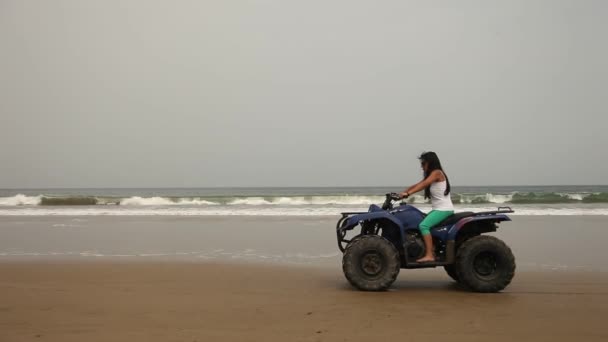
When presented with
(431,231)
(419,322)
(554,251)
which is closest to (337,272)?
(431,231)

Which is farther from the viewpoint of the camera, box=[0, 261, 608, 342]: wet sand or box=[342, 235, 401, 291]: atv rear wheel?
box=[342, 235, 401, 291]: atv rear wheel

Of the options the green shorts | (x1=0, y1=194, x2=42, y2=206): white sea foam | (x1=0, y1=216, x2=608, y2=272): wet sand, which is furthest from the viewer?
(x1=0, y1=194, x2=42, y2=206): white sea foam

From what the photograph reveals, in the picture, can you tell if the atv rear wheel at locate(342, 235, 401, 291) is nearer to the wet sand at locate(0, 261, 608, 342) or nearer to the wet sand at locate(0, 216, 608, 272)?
the wet sand at locate(0, 261, 608, 342)

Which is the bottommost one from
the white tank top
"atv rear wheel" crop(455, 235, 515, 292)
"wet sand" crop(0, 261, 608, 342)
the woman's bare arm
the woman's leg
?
"wet sand" crop(0, 261, 608, 342)

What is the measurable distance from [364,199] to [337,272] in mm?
25560

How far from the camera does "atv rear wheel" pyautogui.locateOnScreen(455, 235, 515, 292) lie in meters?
6.98

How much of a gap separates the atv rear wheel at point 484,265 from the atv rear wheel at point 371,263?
2.92ft

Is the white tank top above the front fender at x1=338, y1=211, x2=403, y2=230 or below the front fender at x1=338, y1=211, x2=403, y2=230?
above

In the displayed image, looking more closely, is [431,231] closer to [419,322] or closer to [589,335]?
[419,322]

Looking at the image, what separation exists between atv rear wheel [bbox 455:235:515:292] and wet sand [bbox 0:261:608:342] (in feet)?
0.59

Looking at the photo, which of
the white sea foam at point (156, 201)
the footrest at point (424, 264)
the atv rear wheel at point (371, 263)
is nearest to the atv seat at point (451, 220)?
the footrest at point (424, 264)

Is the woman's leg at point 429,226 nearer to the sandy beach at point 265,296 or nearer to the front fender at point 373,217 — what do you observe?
the front fender at point 373,217

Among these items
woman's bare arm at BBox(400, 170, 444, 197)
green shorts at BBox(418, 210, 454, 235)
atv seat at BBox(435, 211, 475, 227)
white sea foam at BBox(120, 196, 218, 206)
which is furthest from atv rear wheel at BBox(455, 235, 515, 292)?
white sea foam at BBox(120, 196, 218, 206)

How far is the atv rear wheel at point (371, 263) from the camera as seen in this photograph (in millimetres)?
6957
